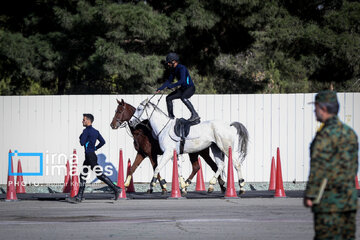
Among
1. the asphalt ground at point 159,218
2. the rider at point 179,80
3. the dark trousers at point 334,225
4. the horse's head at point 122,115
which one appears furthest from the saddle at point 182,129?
the dark trousers at point 334,225

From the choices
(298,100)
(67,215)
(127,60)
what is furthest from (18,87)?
(67,215)

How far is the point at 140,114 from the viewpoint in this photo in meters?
17.7

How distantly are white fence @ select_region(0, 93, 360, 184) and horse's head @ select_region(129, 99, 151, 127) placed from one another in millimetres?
3249

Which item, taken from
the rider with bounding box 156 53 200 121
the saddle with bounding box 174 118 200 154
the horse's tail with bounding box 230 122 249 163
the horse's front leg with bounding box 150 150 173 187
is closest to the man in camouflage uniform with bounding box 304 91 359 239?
the horse's front leg with bounding box 150 150 173 187

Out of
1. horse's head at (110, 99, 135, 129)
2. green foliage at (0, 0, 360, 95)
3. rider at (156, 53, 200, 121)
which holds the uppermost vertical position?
green foliage at (0, 0, 360, 95)

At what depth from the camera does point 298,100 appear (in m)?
20.9

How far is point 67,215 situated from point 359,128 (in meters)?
11.3

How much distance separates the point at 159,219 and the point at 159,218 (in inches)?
5.5

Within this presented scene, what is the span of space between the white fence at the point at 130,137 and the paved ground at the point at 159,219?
5.58 meters

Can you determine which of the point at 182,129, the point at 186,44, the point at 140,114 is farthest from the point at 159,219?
the point at 186,44

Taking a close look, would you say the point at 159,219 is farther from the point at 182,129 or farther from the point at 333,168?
the point at 333,168

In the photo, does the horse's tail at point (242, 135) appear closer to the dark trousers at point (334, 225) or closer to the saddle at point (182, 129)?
the saddle at point (182, 129)

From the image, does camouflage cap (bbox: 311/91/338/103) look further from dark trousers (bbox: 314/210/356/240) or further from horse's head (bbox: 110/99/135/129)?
horse's head (bbox: 110/99/135/129)

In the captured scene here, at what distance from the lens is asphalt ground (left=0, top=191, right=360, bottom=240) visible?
391 inches
